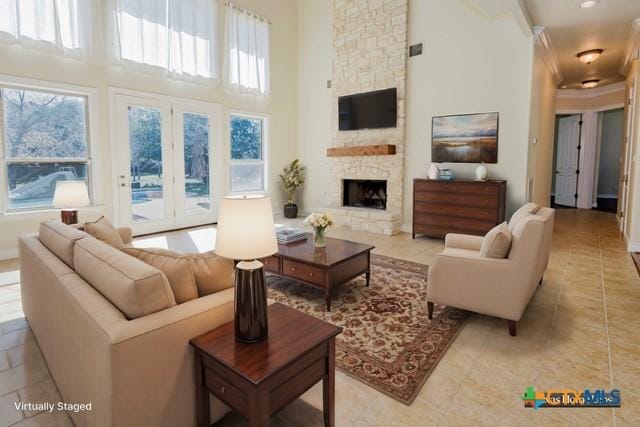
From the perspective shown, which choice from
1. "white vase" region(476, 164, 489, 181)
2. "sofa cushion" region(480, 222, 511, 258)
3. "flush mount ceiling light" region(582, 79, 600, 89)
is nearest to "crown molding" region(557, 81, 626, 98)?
"flush mount ceiling light" region(582, 79, 600, 89)

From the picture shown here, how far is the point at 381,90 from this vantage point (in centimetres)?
643

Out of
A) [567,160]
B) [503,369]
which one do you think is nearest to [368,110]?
[503,369]

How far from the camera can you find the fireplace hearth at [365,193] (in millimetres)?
6934

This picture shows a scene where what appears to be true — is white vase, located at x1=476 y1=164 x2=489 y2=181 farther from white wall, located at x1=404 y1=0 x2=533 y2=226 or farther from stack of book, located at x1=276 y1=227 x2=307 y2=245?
stack of book, located at x1=276 y1=227 x2=307 y2=245

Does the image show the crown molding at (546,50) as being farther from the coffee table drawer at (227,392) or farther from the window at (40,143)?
the window at (40,143)

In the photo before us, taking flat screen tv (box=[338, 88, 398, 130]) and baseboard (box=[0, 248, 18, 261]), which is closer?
baseboard (box=[0, 248, 18, 261])

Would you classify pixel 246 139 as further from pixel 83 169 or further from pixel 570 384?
pixel 570 384

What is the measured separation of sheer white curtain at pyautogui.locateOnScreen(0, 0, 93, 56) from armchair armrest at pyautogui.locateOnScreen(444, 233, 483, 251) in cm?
529

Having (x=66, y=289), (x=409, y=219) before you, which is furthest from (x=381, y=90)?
(x=66, y=289)

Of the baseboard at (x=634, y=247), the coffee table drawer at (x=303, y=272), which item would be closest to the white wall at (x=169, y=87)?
the coffee table drawer at (x=303, y=272)

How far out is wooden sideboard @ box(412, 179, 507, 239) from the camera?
505cm

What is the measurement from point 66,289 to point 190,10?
5.80 meters

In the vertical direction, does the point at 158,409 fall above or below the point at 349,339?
above

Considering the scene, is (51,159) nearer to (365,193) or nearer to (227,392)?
(227,392)
